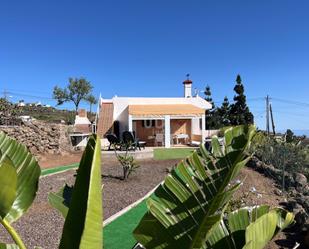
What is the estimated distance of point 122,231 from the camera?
28.3 feet

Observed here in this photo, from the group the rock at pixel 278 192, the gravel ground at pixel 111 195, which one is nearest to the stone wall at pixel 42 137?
the gravel ground at pixel 111 195

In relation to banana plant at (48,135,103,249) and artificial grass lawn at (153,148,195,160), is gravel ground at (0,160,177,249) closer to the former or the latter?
artificial grass lawn at (153,148,195,160)

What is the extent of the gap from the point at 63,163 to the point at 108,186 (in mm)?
8478

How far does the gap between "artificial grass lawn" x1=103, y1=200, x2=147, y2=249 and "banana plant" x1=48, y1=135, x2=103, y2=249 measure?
6071mm

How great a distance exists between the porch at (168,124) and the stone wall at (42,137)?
8.34 meters

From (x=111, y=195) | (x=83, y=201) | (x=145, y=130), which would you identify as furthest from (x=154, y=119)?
(x=83, y=201)

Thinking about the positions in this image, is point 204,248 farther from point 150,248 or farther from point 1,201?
point 1,201

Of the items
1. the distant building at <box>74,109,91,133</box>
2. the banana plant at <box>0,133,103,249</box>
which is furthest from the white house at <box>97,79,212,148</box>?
the banana plant at <box>0,133,103,249</box>

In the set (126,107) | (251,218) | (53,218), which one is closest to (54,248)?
(53,218)

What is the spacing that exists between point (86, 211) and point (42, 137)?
940 inches

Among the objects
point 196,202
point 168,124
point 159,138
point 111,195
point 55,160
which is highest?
point 168,124

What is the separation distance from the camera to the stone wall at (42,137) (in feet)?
76.2

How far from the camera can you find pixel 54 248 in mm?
7457

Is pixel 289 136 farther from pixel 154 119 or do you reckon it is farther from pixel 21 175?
pixel 21 175
